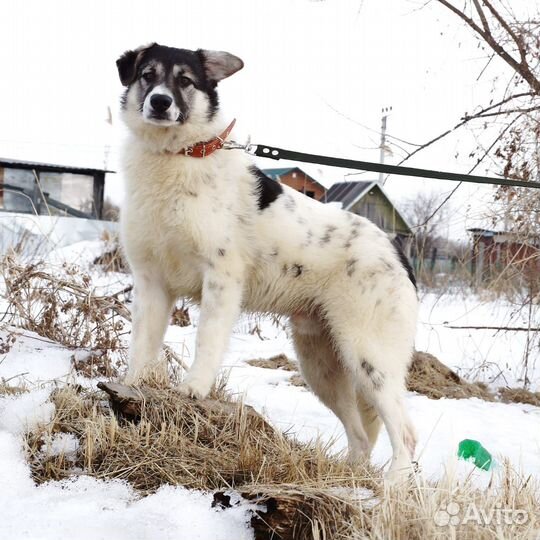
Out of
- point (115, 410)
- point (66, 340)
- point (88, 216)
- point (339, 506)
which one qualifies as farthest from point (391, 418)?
point (88, 216)

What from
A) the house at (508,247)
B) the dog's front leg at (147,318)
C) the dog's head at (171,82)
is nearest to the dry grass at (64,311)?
the dog's front leg at (147,318)

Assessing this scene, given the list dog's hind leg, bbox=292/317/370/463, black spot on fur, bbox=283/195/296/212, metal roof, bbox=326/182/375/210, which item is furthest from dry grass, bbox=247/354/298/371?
metal roof, bbox=326/182/375/210

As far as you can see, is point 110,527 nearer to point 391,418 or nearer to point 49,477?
point 49,477

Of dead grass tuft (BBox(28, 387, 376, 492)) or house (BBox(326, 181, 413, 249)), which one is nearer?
dead grass tuft (BBox(28, 387, 376, 492))

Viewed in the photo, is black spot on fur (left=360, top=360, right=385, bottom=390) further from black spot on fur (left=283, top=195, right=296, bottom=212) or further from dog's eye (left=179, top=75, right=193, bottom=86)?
dog's eye (left=179, top=75, right=193, bottom=86)

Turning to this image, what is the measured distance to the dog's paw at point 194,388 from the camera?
118 inches

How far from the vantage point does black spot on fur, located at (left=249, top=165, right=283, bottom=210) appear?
355 centimetres

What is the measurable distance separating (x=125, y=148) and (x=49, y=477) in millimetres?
1843

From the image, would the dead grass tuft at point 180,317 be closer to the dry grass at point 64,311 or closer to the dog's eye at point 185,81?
the dry grass at point 64,311

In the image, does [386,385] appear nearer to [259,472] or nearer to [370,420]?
[370,420]

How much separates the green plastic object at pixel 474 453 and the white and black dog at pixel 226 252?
67 cm

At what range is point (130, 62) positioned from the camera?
3.51 m

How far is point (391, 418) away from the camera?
3.35 meters

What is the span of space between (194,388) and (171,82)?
1597mm
